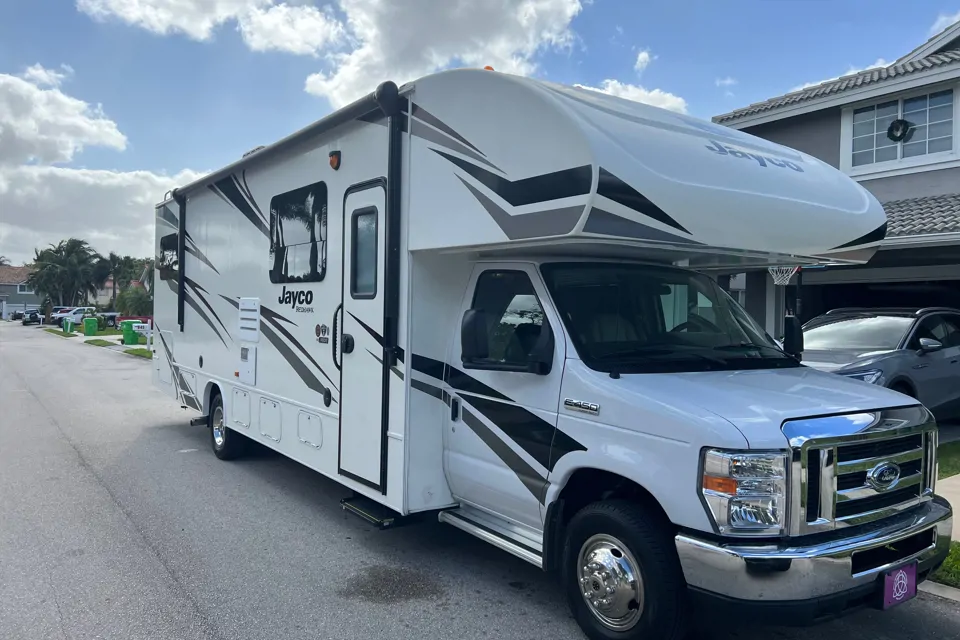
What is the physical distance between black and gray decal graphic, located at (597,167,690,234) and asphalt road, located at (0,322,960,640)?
1.99 meters

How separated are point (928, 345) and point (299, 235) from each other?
760 cm

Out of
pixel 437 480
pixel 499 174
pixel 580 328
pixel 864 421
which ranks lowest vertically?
pixel 437 480

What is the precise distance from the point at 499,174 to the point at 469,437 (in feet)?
5.66

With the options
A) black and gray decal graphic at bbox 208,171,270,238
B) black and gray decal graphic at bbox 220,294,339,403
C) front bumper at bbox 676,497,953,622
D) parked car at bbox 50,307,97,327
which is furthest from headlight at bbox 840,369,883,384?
parked car at bbox 50,307,97,327

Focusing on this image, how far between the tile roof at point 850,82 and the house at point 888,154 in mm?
24

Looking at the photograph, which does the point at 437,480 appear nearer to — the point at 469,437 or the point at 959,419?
the point at 469,437

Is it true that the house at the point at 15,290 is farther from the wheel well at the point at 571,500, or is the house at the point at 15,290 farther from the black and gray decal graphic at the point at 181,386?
the wheel well at the point at 571,500

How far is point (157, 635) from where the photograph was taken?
4.10m

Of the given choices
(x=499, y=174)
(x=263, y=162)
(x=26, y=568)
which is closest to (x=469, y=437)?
(x=499, y=174)

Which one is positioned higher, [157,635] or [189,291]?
[189,291]

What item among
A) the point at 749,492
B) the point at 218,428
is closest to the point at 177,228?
the point at 218,428

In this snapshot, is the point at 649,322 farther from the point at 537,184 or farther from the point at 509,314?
the point at 537,184

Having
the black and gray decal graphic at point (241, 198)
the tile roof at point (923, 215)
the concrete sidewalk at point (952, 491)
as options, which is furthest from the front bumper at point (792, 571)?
the tile roof at point (923, 215)

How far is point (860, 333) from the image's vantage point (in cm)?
959
